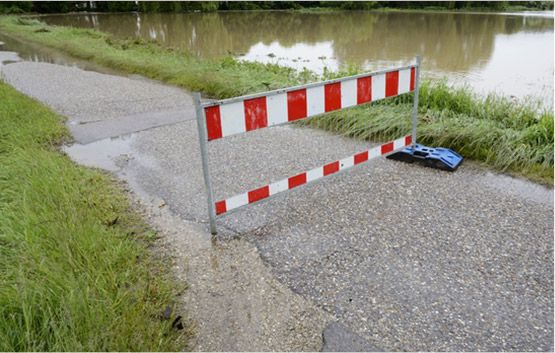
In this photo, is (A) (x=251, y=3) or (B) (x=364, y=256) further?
(A) (x=251, y=3)

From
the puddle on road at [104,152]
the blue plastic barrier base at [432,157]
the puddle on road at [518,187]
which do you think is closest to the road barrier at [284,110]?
the blue plastic barrier base at [432,157]

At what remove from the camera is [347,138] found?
19.0 ft

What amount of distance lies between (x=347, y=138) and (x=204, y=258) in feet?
10.7

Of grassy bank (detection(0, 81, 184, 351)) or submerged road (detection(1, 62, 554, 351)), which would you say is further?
submerged road (detection(1, 62, 554, 351))

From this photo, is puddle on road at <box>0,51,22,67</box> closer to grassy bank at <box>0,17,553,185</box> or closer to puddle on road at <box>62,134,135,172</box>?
grassy bank at <box>0,17,553,185</box>

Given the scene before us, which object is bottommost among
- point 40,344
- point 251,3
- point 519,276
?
point 519,276

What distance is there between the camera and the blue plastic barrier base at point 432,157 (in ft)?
15.1

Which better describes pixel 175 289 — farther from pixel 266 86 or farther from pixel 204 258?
pixel 266 86

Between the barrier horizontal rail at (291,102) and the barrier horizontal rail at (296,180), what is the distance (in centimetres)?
56

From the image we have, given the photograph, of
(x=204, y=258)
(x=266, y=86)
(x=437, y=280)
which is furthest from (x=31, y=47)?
(x=437, y=280)

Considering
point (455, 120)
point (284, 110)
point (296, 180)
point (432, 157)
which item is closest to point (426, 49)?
point (455, 120)

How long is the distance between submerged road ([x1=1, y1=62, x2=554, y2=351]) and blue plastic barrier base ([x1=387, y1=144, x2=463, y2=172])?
0.10 m

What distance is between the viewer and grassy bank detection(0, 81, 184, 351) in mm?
2145

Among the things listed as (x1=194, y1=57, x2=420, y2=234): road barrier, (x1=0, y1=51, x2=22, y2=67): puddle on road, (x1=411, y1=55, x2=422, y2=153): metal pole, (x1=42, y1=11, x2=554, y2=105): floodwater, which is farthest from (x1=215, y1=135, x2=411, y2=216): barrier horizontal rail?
(x1=0, y1=51, x2=22, y2=67): puddle on road
